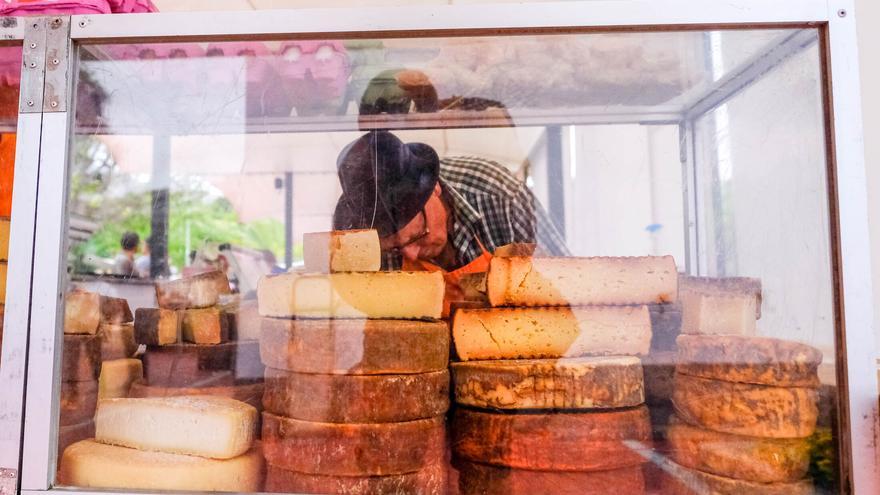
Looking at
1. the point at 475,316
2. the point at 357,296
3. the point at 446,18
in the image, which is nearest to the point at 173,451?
the point at 357,296

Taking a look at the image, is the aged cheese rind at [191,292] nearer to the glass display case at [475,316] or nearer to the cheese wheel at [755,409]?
the glass display case at [475,316]

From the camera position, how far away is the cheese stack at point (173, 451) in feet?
3.32

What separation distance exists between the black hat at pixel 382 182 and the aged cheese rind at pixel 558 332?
0.36 meters

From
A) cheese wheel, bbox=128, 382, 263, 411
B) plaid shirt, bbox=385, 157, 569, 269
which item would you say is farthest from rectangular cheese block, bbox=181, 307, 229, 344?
plaid shirt, bbox=385, 157, 569, 269

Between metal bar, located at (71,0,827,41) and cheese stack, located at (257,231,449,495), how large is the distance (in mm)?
425

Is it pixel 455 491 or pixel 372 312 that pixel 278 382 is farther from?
pixel 455 491

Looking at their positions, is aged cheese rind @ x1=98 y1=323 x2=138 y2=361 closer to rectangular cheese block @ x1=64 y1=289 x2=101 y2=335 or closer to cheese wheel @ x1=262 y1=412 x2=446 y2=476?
rectangular cheese block @ x1=64 y1=289 x2=101 y2=335

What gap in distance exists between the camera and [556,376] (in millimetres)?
1029

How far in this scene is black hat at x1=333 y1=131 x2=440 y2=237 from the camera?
1.30 meters

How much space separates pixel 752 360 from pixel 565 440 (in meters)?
0.37

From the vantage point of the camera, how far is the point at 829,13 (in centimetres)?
98

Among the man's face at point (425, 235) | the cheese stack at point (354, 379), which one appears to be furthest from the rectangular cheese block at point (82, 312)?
the man's face at point (425, 235)

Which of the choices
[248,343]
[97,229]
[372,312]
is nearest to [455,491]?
[372,312]

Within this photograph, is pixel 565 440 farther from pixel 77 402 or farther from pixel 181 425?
pixel 77 402
